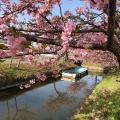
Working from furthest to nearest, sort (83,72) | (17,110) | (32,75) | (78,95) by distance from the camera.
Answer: (83,72) → (32,75) → (78,95) → (17,110)

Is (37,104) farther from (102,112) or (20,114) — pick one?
(102,112)

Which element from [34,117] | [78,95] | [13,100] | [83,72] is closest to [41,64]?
[34,117]

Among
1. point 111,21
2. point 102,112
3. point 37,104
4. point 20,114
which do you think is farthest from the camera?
point 37,104

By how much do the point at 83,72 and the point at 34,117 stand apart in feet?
66.8

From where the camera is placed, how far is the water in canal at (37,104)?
1253 cm

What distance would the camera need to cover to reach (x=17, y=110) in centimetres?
1358

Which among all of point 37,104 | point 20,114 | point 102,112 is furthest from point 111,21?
point 37,104

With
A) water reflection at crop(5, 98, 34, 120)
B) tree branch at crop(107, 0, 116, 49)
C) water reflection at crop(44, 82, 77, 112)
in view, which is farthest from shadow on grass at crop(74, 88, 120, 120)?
tree branch at crop(107, 0, 116, 49)

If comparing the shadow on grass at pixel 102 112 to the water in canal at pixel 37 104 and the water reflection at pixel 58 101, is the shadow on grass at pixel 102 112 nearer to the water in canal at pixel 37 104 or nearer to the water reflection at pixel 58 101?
the water in canal at pixel 37 104

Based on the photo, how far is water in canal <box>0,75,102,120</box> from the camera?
12527 mm

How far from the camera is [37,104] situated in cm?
1455

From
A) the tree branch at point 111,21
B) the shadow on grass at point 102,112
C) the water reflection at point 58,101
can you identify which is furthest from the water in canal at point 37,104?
the tree branch at point 111,21

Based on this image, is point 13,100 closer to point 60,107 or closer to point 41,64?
point 60,107

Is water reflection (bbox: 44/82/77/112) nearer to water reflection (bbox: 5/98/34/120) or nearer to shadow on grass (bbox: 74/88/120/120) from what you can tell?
water reflection (bbox: 5/98/34/120)
